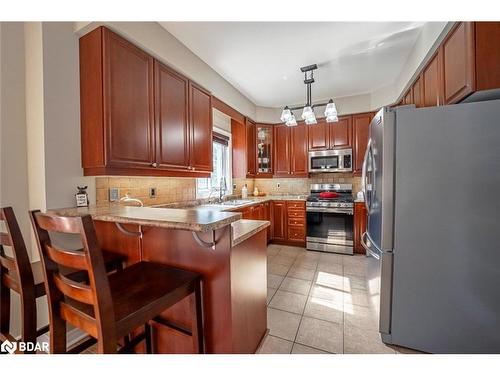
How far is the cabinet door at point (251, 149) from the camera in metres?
3.91

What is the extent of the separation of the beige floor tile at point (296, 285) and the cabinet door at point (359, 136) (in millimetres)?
2151

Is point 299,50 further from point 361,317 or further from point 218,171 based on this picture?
point 361,317

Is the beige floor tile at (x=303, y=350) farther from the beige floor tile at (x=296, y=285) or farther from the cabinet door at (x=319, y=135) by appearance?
the cabinet door at (x=319, y=135)

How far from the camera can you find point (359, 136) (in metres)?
3.58

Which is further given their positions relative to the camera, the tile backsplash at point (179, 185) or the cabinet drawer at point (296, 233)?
the cabinet drawer at point (296, 233)

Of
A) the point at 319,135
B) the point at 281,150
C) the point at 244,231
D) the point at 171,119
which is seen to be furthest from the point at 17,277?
the point at 319,135

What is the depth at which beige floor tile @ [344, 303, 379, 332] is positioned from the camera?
1.72 m

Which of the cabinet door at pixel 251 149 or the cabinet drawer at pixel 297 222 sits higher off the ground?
the cabinet door at pixel 251 149

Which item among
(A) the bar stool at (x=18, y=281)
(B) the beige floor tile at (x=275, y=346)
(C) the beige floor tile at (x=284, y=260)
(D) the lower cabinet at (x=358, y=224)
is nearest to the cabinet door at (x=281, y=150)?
(D) the lower cabinet at (x=358, y=224)

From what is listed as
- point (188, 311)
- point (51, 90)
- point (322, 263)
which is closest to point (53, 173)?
point (51, 90)

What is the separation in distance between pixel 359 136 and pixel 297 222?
1802mm

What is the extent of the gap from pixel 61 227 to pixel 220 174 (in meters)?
3.03

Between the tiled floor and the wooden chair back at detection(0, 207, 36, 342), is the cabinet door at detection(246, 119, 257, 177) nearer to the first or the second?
the tiled floor

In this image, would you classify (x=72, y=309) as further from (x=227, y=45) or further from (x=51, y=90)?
(x=227, y=45)
